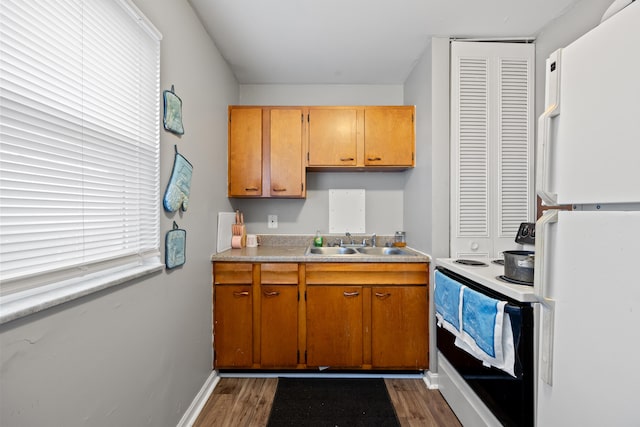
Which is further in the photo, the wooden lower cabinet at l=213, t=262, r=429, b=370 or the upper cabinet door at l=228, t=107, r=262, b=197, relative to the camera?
the upper cabinet door at l=228, t=107, r=262, b=197

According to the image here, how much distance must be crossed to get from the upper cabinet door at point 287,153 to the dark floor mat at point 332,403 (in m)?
1.53

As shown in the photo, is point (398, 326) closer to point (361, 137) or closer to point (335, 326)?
point (335, 326)

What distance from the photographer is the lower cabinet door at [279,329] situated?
2.13 meters

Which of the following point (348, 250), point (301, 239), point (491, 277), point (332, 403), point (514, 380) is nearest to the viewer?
point (514, 380)

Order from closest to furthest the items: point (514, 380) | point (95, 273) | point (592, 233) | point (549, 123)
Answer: point (592, 233) < point (549, 123) < point (95, 273) < point (514, 380)

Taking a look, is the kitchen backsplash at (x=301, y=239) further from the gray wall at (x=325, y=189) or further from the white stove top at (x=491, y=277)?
the white stove top at (x=491, y=277)

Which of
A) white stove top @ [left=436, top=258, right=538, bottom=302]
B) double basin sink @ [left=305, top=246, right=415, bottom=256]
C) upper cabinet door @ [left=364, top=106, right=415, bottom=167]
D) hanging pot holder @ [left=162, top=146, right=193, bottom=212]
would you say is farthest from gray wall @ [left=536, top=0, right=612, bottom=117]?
hanging pot holder @ [left=162, top=146, right=193, bottom=212]

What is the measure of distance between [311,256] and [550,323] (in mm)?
1491

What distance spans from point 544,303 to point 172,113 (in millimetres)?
1820

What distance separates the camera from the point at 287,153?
2.48 meters

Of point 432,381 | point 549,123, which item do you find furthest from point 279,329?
point 549,123

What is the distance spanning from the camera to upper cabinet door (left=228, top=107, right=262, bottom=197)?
2.47m

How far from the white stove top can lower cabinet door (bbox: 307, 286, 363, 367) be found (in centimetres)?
69

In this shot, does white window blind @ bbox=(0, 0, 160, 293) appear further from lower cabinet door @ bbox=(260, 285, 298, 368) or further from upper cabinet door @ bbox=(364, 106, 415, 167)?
upper cabinet door @ bbox=(364, 106, 415, 167)
